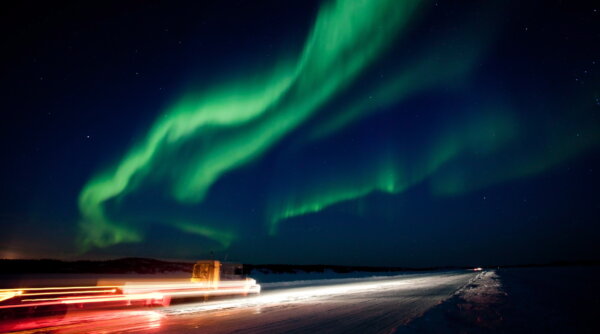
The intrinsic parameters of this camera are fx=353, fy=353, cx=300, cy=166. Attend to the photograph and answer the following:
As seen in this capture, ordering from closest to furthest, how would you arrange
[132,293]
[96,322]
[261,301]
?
[96,322]
[132,293]
[261,301]

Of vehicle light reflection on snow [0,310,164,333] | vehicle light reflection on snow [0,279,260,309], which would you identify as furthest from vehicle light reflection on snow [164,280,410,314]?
vehicle light reflection on snow [0,310,164,333]

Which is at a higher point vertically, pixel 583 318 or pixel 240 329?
pixel 240 329

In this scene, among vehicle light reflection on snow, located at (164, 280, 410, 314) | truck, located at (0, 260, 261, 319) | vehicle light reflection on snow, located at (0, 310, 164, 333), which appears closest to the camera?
vehicle light reflection on snow, located at (0, 310, 164, 333)

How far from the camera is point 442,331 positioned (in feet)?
27.9

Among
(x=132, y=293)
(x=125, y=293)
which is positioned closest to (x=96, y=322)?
(x=132, y=293)

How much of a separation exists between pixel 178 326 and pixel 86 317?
404 centimetres

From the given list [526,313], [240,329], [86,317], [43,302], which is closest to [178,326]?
[240,329]

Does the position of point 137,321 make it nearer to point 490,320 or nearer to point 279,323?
point 279,323

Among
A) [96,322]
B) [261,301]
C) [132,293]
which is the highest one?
[132,293]

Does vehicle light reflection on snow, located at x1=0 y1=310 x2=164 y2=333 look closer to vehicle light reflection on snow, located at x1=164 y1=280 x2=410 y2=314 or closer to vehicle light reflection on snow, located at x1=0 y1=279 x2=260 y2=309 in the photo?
vehicle light reflection on snow, located at x1=0 y1=279 x2=260 y2=309

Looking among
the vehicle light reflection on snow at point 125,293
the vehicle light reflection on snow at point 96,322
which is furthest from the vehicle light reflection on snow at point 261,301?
the vehicle light reflection on snow at point 96,322

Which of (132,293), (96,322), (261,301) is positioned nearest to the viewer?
(96,322)

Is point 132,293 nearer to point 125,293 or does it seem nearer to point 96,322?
point 125,293

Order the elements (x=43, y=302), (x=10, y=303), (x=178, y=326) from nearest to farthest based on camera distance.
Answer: (x=178, y=326)
(x=10, y=303)
(x=43, y=302)
